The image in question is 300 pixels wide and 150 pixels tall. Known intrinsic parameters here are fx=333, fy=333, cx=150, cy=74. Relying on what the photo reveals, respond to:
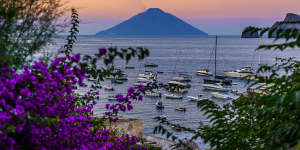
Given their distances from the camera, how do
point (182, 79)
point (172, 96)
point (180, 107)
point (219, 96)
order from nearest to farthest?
point (180, 107), point (219, 96), point (172, 96), point (182, 79)

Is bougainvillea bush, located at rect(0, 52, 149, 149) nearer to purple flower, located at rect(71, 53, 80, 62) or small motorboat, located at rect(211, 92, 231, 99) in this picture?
purple flower, located at rect(71, 53, 80, 62)

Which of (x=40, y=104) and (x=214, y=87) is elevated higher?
(x=40, y=104)

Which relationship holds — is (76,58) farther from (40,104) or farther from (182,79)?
(182,79)

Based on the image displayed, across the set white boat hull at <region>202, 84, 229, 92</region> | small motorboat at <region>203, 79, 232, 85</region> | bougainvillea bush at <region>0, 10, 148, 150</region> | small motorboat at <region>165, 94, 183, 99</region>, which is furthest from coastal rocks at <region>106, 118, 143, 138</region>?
small motorboat at <region>203, 79, 232, 85</region>

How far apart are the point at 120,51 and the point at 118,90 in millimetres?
64209

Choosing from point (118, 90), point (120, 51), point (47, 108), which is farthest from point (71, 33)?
point (118, 90)

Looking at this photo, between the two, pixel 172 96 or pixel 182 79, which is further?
pixel 182 79

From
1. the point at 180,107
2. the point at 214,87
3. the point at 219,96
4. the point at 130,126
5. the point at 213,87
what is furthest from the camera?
the point at 213,87

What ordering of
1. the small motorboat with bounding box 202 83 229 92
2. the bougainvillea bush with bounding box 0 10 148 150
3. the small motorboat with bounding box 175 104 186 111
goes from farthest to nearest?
the small motorboat with bounding box 202 83 229 92, the small motorboat with bounding box 175 104 186 111, the bougainvillea bush with bounding box 0 10 148 150

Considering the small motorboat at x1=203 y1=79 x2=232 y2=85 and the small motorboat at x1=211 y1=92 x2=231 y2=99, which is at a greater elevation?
the small motorboat at x1=203 y1=79 x2=232 y2=85

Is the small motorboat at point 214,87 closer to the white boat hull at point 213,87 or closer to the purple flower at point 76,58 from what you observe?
the white boat hull at point 213,87

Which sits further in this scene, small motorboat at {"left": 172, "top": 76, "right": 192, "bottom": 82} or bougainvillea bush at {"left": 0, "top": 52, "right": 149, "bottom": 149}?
small motorboat at {"left": 172, "top": 76, "right": 192, "bottom": 82}

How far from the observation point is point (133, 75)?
86062mm

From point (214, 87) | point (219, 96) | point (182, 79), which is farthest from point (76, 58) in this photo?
point (182, 79)
